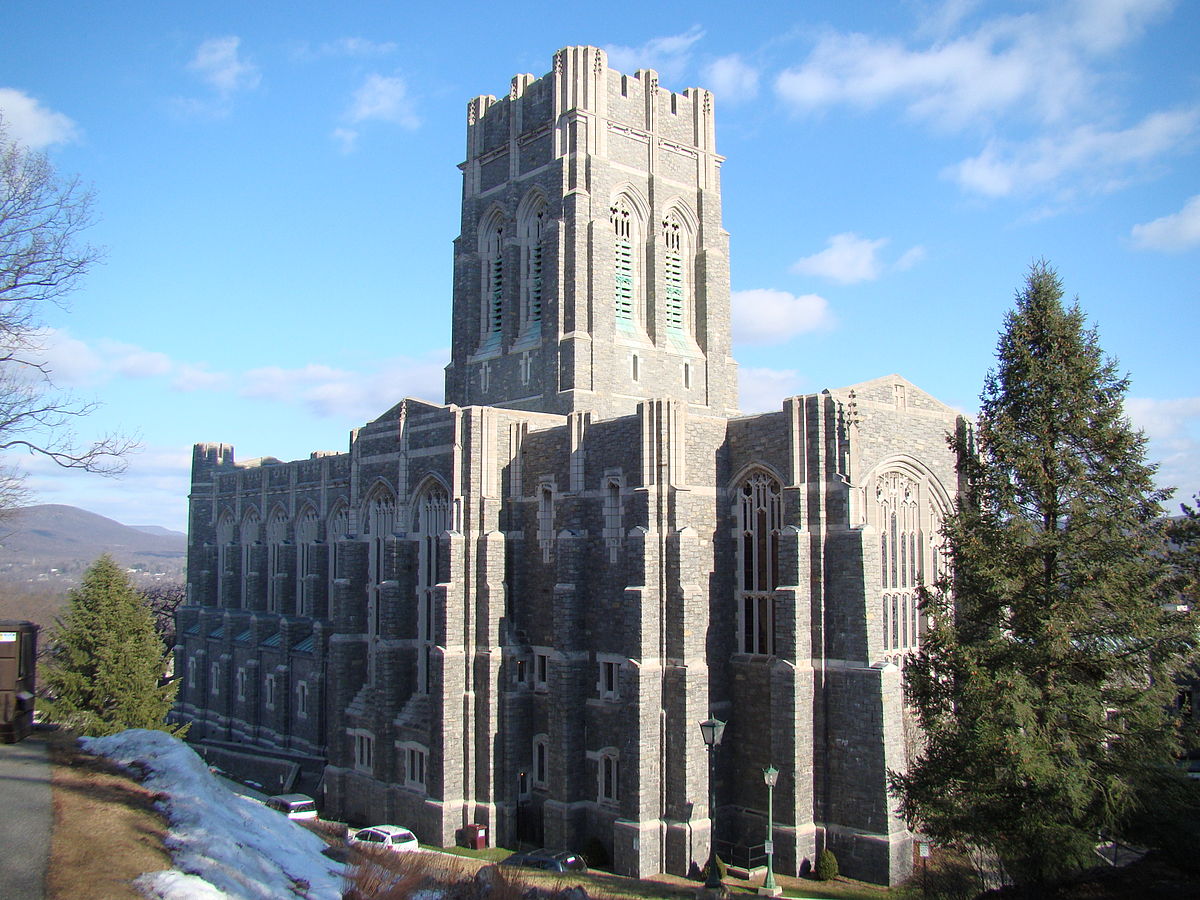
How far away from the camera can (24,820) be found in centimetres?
1240

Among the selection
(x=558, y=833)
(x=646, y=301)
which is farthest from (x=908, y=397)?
(x=558, y=833)

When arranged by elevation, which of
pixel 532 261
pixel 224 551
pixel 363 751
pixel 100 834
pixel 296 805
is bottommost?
pixel 296 805

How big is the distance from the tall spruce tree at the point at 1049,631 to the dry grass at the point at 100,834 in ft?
42.7

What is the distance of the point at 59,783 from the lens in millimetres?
14016

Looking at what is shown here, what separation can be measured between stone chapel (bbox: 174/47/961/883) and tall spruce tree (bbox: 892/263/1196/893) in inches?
170

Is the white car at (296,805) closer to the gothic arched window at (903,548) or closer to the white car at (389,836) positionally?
the white car at (389,836)

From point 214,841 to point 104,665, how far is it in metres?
21.4

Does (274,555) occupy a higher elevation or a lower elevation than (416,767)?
higher

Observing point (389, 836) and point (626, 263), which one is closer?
point (389, 836)

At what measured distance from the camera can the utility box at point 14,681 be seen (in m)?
16.7

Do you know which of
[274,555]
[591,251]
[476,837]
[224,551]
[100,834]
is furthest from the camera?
[224,551]

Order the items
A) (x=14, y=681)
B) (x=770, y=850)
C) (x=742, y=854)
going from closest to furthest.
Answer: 1. (x=14, y=681)
2. (x=770, y=850)
3. (x=742, y=854)

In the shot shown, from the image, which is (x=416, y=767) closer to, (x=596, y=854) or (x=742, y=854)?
(x=596, y=854)

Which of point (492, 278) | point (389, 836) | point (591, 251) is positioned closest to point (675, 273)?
point (591, 251)
